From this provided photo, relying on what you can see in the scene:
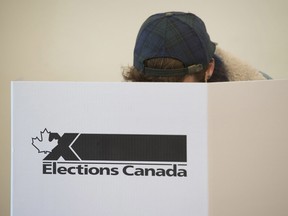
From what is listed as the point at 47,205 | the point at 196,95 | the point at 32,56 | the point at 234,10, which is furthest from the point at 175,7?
the point at 47,205

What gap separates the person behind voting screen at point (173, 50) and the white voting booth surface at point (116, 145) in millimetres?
93

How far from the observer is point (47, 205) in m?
0.46

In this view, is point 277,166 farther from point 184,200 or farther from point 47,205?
point 47,205

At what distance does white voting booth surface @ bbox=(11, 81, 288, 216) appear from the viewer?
0.44m

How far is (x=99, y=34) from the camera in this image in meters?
1.20

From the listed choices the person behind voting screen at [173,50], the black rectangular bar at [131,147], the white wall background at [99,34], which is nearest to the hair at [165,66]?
the person behind voting screen at [173,50]

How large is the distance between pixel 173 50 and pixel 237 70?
0.23 m

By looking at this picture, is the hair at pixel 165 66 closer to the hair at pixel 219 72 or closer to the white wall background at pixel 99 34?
the hair at pixel 219 72

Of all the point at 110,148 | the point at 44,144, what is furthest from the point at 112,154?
the point at 44,144

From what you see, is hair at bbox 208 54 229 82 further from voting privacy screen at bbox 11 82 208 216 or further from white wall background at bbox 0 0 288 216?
white wall background at bbox 0 0 288 216

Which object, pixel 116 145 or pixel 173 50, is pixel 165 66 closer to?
pixel 173 50

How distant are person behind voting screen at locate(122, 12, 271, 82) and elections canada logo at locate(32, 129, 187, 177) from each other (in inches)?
5.4

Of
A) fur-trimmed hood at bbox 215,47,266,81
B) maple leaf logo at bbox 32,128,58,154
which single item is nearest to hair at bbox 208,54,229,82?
fur-trimmed hood at bbox 215,47,266,81

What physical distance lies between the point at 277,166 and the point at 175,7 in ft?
2.91
